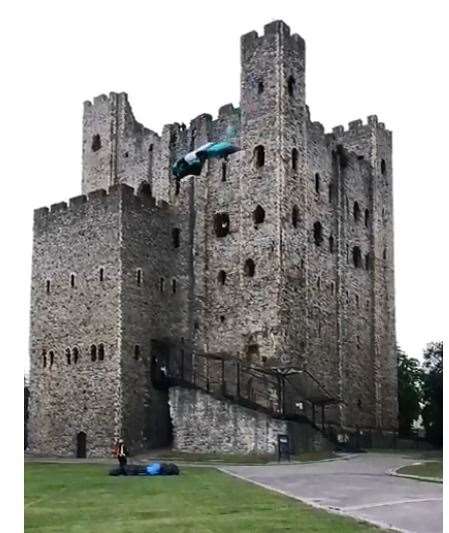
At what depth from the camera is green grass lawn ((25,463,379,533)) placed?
12.9 meters

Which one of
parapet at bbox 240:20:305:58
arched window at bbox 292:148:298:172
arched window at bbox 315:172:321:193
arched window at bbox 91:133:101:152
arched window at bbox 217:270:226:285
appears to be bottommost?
arched window at bbox 217:270:226:285

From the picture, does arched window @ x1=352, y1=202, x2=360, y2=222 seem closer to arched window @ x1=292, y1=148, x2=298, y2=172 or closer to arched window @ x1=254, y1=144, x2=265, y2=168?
arched window @ x1=292, y1=148, x2=298, y2=172

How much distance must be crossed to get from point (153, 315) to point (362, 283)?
11.2 meters

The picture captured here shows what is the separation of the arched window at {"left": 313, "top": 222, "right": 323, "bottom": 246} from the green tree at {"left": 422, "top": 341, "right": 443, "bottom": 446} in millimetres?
6804

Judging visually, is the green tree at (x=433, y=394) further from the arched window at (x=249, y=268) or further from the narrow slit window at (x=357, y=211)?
the narrow slit window at (x=357, y=211)

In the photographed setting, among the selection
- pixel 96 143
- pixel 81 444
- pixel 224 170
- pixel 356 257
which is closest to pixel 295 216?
pixel 224 170

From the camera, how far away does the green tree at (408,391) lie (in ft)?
144

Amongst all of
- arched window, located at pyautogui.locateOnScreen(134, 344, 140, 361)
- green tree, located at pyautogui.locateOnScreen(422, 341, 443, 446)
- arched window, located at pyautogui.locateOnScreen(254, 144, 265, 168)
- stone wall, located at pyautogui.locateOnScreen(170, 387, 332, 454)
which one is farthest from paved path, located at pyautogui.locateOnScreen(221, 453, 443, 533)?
arched window, located at pyautogui.locateOnScreen(254, 144, 265, 168)

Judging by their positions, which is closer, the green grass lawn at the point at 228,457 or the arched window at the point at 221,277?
the green grass lawn at the point at 228,457

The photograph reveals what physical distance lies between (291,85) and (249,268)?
7.55 metres

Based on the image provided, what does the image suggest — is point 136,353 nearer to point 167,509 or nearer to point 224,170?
point 224,170

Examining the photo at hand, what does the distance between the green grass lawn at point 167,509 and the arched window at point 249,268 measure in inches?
707

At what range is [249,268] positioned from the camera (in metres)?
36.8

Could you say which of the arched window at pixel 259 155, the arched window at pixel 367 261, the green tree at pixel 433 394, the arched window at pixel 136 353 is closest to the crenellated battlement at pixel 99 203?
the arched window at pixel 259 155
